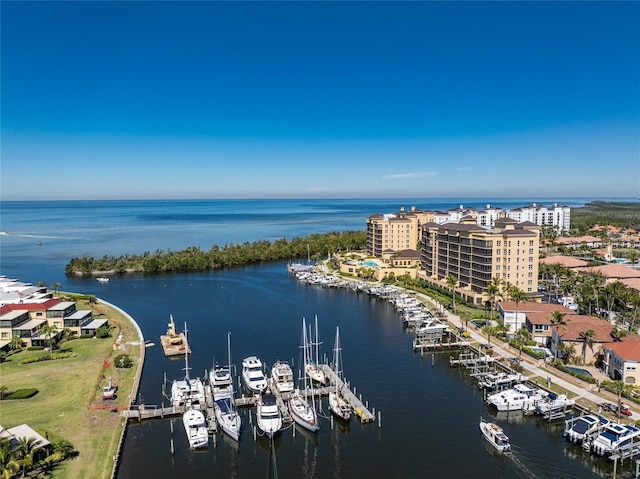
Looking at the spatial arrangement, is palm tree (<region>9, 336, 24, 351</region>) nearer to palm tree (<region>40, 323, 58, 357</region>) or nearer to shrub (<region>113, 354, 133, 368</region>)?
palm tree (<region>40, 323, 58, 357</region>)

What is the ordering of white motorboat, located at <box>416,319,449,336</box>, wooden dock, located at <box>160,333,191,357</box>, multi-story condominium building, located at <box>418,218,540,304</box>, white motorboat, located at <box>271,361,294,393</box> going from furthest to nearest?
multi-story condominium building, located at <box>418,218,540,304</box> → white motorboat, located at <box>416,319,449,336</box> → wooden dock, located at <box>160,333,191,357</box> → white motorboat, located at <box>271,361,294,393</box>

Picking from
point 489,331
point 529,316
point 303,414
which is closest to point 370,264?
point 489,331

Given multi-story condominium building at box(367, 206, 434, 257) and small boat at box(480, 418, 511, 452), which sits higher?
multi-story condominium building at box(367, 206, 434, 257)

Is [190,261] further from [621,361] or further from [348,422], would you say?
[621,361]

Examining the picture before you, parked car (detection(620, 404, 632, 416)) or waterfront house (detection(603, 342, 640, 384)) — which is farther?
waterfront house (detection(603, 342, 640, 384))

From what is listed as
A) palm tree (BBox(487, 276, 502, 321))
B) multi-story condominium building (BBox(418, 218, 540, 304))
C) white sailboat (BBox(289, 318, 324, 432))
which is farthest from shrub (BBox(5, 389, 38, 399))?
multi-story condominium building (BBox(418, 218, 540, 304))

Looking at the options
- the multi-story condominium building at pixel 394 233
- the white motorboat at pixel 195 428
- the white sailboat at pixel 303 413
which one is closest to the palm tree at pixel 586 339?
the white sailboat at pixel 303 413

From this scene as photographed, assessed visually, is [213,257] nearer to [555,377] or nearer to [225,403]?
[225,403]
